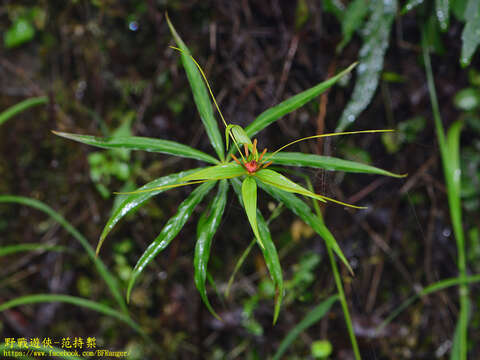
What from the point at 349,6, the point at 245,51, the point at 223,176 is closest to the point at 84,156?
the point at 245,51

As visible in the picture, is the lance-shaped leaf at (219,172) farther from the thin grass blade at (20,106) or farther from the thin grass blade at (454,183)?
the thin grass blade at (20,106)

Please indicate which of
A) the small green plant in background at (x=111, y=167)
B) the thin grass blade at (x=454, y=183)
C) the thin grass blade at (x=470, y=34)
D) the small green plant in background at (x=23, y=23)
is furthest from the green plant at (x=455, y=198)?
the small green plant in background at (x=23, y=23)

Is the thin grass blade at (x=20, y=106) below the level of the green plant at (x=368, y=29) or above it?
below

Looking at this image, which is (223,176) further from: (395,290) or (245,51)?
(395,290)

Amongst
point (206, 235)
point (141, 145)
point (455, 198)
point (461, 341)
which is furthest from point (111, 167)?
point (461, 341)

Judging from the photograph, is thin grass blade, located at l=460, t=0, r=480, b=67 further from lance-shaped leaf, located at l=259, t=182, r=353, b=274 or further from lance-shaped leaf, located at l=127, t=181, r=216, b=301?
lance-shaped leaf, located at l=127, t=181, r=216, b=301

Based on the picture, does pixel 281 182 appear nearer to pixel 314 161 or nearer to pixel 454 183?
pixel 314 161
